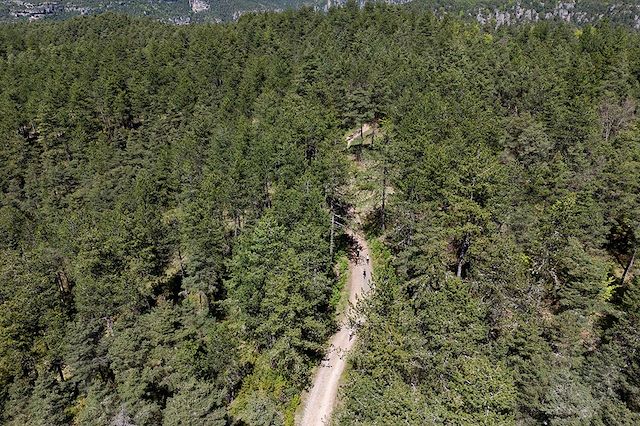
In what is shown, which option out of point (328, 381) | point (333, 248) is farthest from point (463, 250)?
point (328, 381)

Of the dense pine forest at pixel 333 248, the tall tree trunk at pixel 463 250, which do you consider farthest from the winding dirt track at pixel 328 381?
the tall tree trunk at pixel 463 250

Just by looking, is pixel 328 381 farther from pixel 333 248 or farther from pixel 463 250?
pixel 463 250

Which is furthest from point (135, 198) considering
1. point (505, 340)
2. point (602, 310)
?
point (602, 310)

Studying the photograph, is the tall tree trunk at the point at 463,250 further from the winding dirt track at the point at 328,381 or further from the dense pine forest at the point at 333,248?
the winding dirt track at the point at 328,381

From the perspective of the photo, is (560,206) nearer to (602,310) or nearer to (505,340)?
(602,310)

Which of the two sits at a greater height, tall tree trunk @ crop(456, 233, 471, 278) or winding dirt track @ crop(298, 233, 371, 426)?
tall tree trunk @ crop(456, 233, 471, 278)

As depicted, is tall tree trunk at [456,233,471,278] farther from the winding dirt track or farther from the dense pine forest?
the winding dirt track

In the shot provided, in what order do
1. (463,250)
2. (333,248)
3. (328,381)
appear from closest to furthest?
(328,381) < (463,250) < (333,248)

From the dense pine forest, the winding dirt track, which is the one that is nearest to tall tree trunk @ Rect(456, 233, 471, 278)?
the dense pine forest
